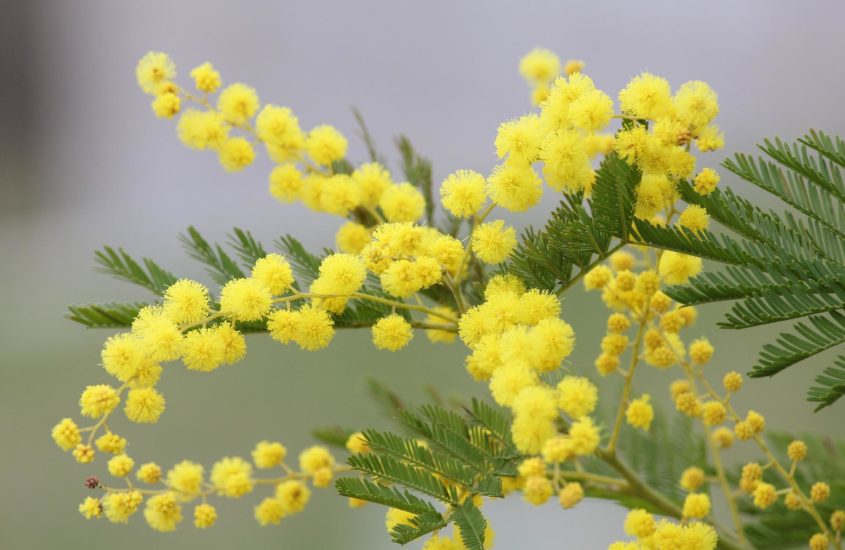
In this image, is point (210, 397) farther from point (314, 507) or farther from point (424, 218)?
point (424, 218)

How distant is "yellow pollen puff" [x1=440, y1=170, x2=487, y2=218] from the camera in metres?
0.36

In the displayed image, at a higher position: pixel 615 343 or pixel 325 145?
pixel 325 145

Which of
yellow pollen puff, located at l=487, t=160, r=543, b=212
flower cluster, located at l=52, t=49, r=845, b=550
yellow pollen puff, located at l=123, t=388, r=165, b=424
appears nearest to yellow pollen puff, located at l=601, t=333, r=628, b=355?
flower cluster, located at l=52, t=49, r=845, b=550

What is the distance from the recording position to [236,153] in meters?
0.46

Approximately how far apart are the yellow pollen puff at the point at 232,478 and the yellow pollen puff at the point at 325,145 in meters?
0.16

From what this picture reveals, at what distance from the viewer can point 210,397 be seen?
4.78 feet

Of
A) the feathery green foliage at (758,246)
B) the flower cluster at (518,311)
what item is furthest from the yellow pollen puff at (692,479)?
the feathery green foliage at (758,246)

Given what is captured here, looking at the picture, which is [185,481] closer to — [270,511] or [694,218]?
[270,511]

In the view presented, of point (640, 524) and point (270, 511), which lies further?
point (270, 511)

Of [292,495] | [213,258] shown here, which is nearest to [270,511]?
[292,495]

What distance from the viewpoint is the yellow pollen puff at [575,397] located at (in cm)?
29

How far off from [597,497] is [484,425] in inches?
5.0

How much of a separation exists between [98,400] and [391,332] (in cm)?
12

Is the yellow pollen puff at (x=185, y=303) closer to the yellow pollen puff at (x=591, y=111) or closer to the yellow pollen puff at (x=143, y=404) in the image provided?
the yellow pollen puff at (x=143, y=404)
